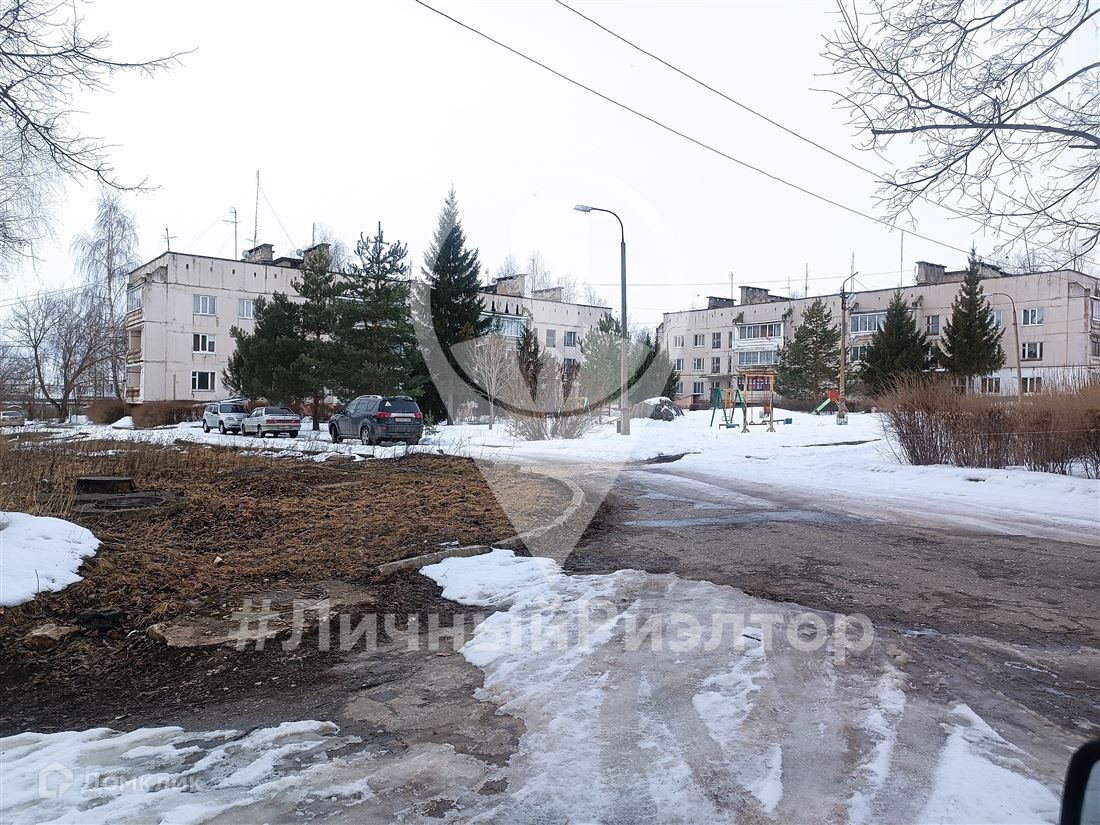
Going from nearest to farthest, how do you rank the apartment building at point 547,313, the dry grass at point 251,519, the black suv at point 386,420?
the dry grass at point 251,519 < the black suv at point 386,420 < the apartment building at point 547,313

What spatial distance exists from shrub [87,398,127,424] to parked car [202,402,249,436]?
11.3 meters

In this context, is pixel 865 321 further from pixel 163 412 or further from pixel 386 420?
pixel 163 412

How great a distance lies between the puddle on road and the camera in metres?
8.95

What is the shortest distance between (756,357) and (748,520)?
69.1 metres

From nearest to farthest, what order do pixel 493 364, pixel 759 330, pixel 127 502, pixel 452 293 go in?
pixel 127 502 → pixel 493 364 → pixel 452 293 → pixel 759 330

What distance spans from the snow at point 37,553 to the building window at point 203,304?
49710 mm

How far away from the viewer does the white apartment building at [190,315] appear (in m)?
49.1

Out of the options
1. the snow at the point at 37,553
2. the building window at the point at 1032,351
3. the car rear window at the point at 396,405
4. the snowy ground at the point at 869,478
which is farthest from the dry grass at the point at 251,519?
the building window at the point at 1032,351

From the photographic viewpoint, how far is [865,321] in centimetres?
6781

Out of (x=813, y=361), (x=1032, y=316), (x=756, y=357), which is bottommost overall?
(x=813, y=361)

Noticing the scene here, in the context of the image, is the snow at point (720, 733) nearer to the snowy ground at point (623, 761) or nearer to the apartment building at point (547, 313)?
the snowy ground at point (623, 761)

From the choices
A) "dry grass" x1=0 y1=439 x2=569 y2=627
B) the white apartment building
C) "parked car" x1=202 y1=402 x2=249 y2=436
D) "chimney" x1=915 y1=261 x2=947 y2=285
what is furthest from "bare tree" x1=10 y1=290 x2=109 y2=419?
"chimney" x1=915 y1=261 x2=947 y2=285

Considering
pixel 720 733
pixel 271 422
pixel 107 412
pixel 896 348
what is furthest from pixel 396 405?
pixel 896 348

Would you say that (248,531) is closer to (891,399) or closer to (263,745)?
(263,745)
